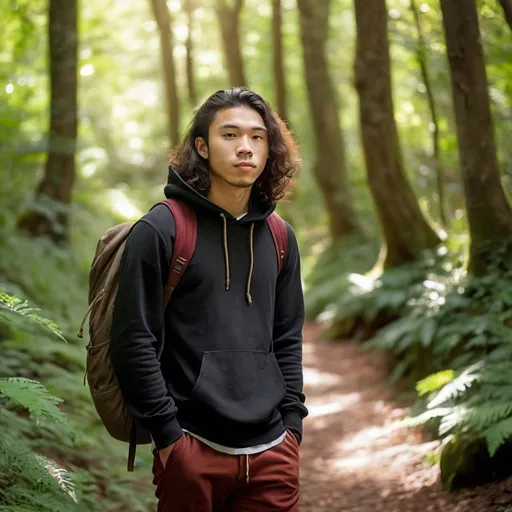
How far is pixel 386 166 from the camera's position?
9758mm

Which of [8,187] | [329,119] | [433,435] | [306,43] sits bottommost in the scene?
[433,435]

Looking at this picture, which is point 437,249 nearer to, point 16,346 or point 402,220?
point 402,220

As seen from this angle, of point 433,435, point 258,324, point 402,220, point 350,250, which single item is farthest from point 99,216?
point 258,324

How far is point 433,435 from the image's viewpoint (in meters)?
6.49

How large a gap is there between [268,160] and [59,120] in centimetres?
870

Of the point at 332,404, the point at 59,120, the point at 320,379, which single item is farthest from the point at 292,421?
the point at 59,120

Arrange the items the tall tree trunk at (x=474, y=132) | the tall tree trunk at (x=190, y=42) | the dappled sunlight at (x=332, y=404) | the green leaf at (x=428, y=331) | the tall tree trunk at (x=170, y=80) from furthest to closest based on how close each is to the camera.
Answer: the tall tree trunk at (x=190, y=42)
the tall tree trunk at (x=170, y=80)
the dappled sunlight at (x=332, y=404)
the green leaf at (x=428, y=331)
the tall tree trunk at (x=474, y=132)

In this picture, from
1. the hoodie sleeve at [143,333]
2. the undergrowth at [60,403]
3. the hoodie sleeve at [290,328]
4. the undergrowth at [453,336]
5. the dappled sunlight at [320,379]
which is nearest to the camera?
the hoodie sleeve at [143,333]

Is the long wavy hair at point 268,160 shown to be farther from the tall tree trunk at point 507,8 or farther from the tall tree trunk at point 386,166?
the tall tree trunk at point 386,166

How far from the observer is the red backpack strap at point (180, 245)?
9.75 feet

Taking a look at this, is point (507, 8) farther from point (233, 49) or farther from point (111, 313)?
point (233, 49)

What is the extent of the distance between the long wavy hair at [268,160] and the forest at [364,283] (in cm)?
36

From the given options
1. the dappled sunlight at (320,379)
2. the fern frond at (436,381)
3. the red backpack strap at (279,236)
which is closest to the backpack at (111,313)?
the red backpack strap at (279,236)

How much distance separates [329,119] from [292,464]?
1497 cm
